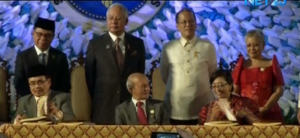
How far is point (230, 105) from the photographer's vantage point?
17.4ft

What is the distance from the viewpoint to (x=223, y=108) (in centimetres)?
526

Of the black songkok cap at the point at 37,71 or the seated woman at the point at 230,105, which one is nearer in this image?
the seated woman at the point at 230,105

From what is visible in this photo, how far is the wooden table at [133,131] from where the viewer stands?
4.48 meters

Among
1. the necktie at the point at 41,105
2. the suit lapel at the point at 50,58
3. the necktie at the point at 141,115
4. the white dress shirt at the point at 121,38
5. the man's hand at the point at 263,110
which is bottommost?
the man's hand at the point at 263,110

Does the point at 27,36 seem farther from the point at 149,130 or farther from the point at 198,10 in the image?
the point at 149,130

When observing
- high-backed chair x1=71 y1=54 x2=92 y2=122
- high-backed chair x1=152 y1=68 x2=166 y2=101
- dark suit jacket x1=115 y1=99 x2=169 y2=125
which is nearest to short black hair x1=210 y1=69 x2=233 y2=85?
dark suit jacket x1=115 y1=99 x2=169 y2=125

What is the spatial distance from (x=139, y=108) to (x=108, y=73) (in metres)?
0.66

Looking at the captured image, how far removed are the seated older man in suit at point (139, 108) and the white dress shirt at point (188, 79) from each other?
0.49 m

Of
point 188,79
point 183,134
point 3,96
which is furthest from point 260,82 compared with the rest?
point 3,96

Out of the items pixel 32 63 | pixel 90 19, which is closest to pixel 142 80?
pixel 32 63

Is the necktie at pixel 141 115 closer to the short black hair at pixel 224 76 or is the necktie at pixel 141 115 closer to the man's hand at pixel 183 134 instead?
the short black hair at pixel 224 76

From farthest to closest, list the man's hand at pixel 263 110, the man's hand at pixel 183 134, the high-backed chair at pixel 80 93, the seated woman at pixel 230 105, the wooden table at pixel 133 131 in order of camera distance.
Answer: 1. the high-backed chair at pixel 80 93
2. the man's hand at pixel 263 110
3. the seated woman at pixel 230 105
4. the wooden table at pixel 133 131
5. the man's hand at pixel 183 134

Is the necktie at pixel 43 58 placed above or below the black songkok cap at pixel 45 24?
below

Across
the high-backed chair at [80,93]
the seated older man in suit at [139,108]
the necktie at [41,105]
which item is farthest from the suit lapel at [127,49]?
the high-backed chair at [80,93]
